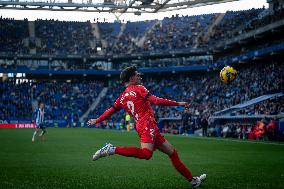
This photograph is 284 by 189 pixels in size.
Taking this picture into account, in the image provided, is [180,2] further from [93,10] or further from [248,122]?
[248,122]

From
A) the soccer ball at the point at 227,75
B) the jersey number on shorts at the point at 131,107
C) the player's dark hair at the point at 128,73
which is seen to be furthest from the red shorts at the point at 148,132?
the soccer ball at the point at 227,75

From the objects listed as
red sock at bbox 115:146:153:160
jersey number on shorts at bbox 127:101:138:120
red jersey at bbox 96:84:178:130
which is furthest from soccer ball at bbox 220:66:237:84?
red sock at bbox 115:146:153:160

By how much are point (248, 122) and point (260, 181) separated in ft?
95.8

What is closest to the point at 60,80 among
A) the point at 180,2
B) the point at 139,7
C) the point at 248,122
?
the point at 139,7

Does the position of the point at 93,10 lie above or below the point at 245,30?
above

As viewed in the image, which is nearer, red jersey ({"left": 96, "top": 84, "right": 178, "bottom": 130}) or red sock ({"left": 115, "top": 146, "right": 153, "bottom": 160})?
red sock ({"left": 115, "top": 146, "right": 153, "bottom": 160})

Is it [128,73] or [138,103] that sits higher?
[128,73]

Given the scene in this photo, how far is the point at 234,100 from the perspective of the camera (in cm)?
4459

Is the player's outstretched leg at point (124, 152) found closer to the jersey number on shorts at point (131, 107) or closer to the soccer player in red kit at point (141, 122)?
the soccer player in red kit at point (141, 122)

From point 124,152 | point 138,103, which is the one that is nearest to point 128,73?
point 138,103

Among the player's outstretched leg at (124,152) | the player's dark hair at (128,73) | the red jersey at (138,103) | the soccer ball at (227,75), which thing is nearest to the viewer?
the player's outstretched leg at (124,152)

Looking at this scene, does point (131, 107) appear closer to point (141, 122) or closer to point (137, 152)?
point (141, 122)

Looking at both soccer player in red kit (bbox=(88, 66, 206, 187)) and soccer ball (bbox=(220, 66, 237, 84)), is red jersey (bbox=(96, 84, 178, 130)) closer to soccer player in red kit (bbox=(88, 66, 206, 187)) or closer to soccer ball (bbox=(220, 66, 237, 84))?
soccer player in red kit (bbox=(88, 66, 206, 187))

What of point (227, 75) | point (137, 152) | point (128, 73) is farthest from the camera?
point (227, 75)
